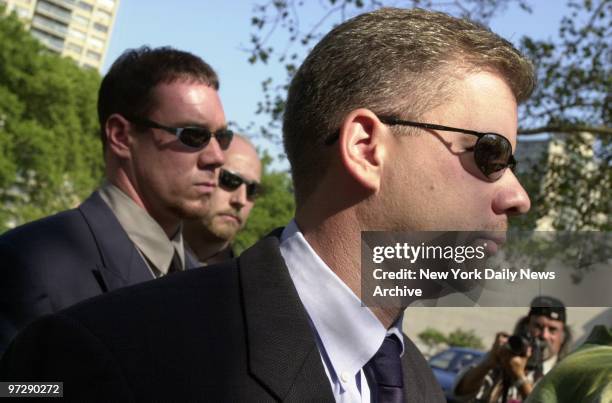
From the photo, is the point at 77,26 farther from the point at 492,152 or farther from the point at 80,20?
the point at 492,152

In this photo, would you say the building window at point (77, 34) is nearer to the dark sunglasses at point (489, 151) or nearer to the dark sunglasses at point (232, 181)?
the dark sunglasses at point (232, 181)

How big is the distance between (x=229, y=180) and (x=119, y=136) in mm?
2596

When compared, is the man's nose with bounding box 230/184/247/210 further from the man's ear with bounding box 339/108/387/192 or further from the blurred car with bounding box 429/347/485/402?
the blurred car with bounding box 429/347/485/402

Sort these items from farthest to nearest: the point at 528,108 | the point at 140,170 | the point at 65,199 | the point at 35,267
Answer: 1. the point at 65,199
2. the point at 528,108
3. the point at 140,170
4. the point at 35,267

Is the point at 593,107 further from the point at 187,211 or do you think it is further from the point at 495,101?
the point at 495,101

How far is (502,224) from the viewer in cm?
165

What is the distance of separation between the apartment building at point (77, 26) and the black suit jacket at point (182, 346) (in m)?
104

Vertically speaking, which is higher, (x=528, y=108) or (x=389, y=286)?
(x=528, y=108)

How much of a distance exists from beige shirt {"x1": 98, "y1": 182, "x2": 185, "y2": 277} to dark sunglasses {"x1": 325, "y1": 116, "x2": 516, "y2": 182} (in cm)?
160

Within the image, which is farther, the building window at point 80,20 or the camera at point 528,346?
the building window at point 80,20

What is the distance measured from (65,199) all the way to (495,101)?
34.0 m

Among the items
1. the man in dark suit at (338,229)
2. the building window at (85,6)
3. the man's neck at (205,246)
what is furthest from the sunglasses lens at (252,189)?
the building window at (85,6)

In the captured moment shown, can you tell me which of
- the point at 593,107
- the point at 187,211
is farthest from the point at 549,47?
the point at 187,211

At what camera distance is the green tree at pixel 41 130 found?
1176 inches
